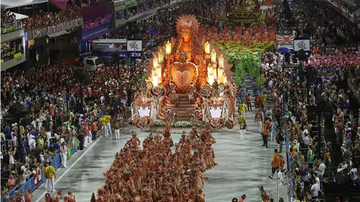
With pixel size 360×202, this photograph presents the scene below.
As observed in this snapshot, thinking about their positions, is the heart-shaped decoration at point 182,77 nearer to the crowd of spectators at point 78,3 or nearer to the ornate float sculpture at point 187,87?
the ornate float sculpture at point 187,87

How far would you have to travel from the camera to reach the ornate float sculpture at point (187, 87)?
121ft

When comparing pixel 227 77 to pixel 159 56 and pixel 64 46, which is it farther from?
pixel 64 46

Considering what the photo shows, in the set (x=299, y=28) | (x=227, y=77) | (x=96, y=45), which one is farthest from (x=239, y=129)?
(x=299, y=28)

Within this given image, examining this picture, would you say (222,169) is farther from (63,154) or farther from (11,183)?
(11,183)

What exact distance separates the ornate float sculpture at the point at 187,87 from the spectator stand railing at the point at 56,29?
16946 mm

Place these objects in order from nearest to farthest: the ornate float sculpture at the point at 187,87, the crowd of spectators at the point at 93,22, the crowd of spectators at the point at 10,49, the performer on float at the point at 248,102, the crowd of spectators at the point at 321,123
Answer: the crowd of spectators at the point at 321,123, the ornate float sculpture at the point at 187,87, the performer on float at the point at 248,102, the crowd of spectators at the point at 10,49, the crowd of spectators at the point at 93,22

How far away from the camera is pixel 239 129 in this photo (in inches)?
1479

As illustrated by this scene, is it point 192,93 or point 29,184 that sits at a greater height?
point 192,93

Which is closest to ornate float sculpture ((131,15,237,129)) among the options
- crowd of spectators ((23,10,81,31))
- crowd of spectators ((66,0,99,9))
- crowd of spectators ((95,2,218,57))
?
crowd of spectators ((23,10,81,31))

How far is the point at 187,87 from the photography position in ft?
127

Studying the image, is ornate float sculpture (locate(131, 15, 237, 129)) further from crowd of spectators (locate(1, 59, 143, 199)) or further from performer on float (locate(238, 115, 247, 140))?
crowd of spectators (locate(1, 59, 143, 199))

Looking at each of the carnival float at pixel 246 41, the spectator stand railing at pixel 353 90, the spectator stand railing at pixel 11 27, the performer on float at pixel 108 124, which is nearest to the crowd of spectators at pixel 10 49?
the spectator stand railing at pixel 11 27

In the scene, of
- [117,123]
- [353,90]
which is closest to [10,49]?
[117,123]

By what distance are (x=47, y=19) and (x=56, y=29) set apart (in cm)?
102
